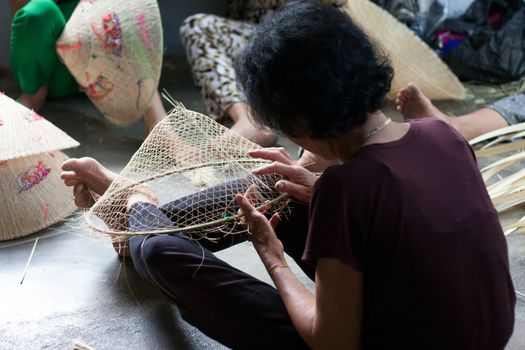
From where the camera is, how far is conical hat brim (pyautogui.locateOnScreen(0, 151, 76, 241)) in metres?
1.98

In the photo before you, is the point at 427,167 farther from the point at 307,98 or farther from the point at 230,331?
the point at 230,331

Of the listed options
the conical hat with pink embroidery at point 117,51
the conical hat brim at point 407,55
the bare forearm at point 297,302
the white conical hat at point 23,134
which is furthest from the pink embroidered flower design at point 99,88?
the bare forearm at point 297,302

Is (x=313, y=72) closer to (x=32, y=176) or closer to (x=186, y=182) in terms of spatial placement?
(x=186, y=182)

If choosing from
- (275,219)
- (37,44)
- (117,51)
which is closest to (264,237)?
(275,219)

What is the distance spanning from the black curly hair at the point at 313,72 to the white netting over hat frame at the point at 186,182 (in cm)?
41

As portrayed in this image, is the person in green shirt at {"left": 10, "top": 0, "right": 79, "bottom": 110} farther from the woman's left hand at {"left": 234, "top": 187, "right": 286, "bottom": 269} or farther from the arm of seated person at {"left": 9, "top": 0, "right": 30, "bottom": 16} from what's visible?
the woman's left hand at {"left": 234, "top": 187, "right": 286, "bottom": 269}

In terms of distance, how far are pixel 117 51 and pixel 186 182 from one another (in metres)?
0.73

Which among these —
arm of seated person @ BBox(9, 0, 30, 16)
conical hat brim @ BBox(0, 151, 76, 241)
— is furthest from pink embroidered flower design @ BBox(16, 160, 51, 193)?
arm of seated person @ BBox(9, 0, 30, 16)

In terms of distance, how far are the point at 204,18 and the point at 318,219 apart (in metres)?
2.02

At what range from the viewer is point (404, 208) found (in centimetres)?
99

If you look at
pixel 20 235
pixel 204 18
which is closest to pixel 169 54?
pixel 204 18

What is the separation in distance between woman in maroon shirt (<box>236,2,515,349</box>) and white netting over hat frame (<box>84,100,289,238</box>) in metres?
0.41

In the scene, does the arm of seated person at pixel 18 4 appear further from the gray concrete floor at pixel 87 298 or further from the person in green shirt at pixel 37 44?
the gray concrete floor at pixel 87 298

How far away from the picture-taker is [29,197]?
202 cm
